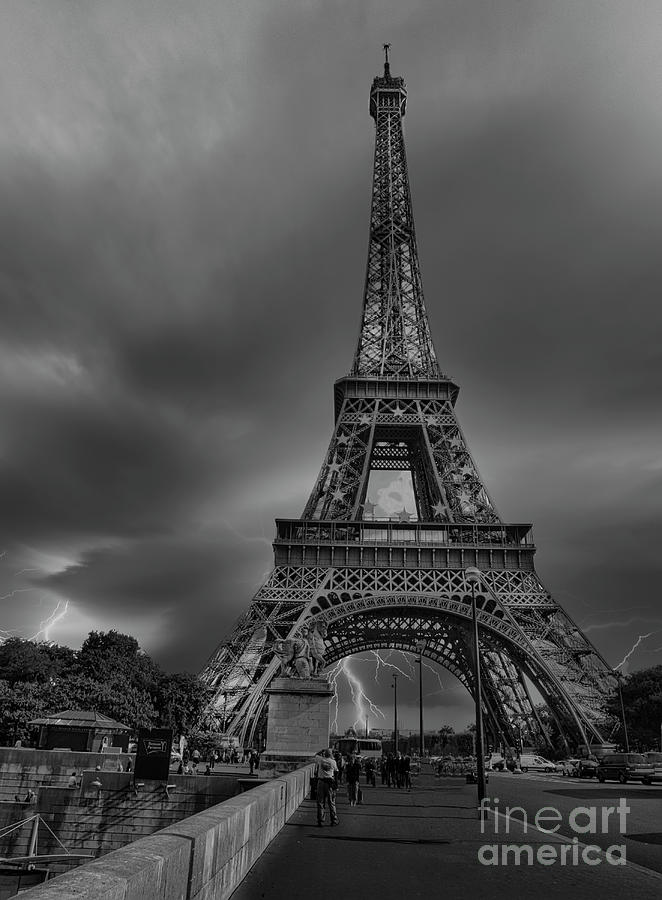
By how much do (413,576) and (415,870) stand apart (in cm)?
4951

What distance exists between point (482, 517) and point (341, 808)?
150ft

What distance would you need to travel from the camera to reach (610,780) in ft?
125

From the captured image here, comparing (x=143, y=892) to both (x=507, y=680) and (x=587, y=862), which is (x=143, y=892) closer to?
(x=587, y=862)

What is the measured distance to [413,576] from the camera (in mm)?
58250

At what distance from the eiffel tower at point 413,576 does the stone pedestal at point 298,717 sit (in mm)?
24280

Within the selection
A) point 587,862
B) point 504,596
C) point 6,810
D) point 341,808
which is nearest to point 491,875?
point 587,862

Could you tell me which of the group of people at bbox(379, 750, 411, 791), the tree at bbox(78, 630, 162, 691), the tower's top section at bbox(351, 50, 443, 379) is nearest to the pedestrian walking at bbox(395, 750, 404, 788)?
the group of people at bbox(379, 750, 411, 791)

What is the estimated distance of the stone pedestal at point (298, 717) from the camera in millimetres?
26703

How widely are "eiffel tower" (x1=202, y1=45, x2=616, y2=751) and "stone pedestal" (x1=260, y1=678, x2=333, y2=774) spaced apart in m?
24.3

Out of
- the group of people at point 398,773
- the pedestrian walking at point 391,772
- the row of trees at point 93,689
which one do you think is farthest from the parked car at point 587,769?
the row of trees at point 93,689

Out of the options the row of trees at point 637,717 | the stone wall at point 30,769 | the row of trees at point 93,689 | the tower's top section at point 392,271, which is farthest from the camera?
the tower's top section at point 392,271

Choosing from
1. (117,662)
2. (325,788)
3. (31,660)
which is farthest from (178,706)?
(325,788)

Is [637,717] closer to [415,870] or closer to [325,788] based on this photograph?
[325,788]

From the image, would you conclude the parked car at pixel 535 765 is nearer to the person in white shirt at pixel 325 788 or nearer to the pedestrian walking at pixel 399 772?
the pedestrian walking at pixel 399 772
